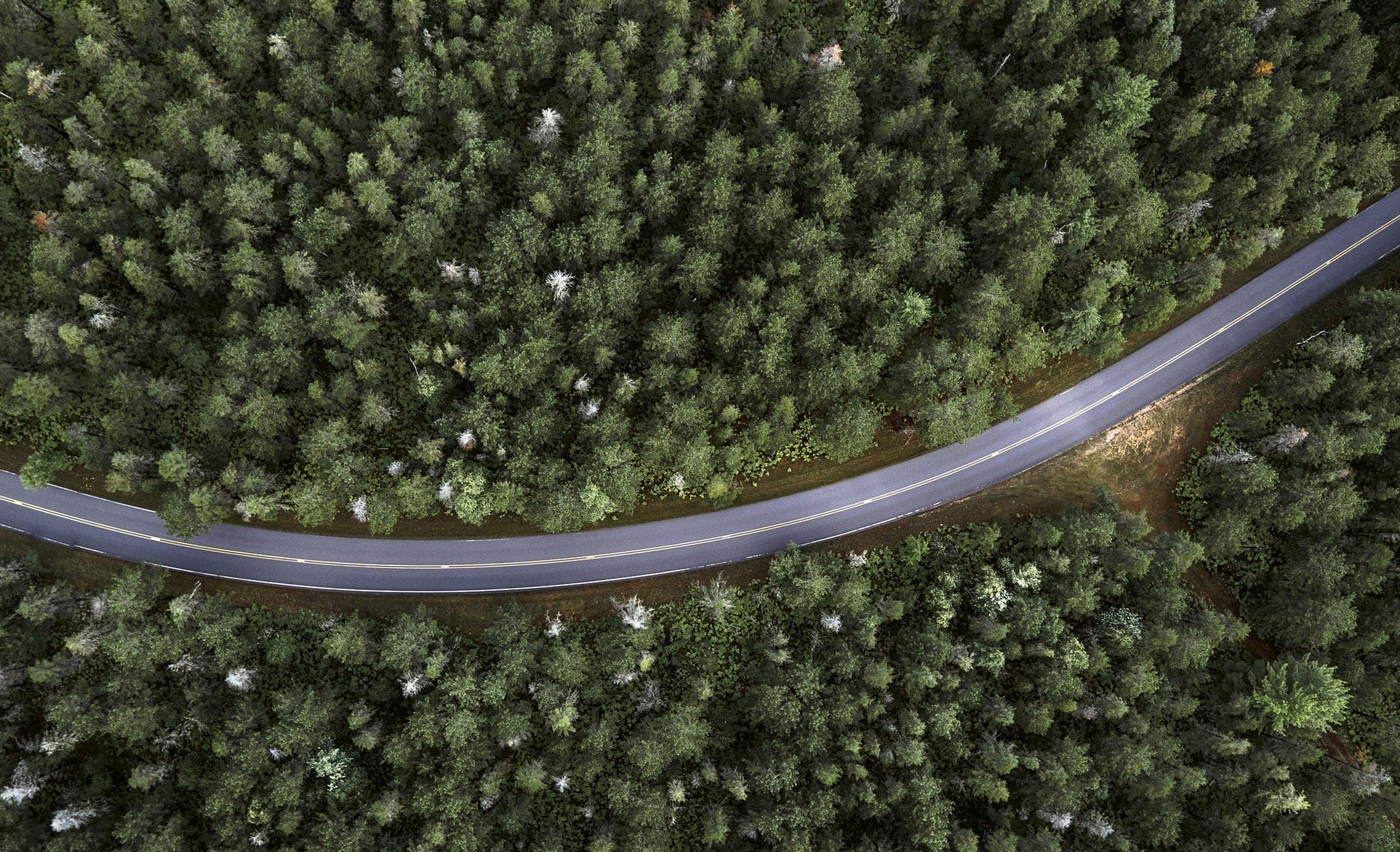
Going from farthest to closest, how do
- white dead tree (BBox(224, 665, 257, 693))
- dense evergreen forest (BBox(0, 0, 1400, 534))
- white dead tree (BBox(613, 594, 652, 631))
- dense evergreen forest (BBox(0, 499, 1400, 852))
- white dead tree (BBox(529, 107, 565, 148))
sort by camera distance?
1. white dead tree (BBox(529, 107, 565, 148))
2. white dead tree (BBox(613, 594, 652, 631))
3. dense evergreen forest (BBox(0, 0, 1400, 534))
4. white dead tree (BBox(224, 665, 257, 693))
5. dense evergreen forest (BBox(0, 499, 1400, 852))

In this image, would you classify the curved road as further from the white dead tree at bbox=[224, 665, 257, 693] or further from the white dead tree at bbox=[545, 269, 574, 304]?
the white dead tree at bbox=[545, 269, 574, 304]

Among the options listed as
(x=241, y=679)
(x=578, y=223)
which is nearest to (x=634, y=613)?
(x=241, y=679)

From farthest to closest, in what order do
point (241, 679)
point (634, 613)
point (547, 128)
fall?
point (547, 128)
point (634, 613)
point (241, 679)

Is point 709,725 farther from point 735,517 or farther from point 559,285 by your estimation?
point 559,285

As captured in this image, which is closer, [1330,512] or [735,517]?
[1330,512]

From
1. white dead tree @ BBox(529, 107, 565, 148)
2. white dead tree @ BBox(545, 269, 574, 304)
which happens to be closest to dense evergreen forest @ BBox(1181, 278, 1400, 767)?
white dead tree @ BBox(545, 269, 574, 304)

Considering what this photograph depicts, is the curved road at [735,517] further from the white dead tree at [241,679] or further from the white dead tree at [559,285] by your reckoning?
the white dead tree at [559,285]

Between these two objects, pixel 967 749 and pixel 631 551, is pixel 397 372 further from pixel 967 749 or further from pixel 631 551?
pixel 967 749
